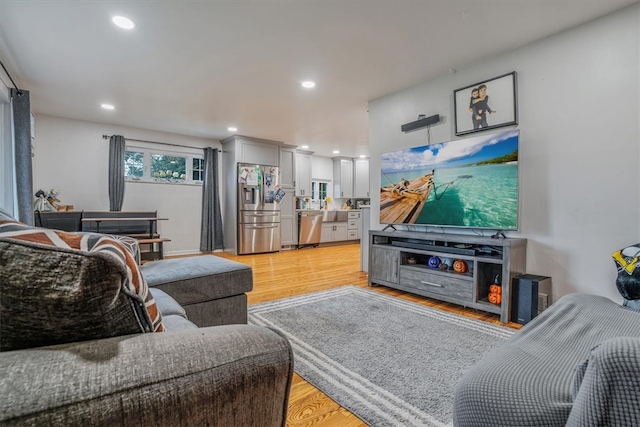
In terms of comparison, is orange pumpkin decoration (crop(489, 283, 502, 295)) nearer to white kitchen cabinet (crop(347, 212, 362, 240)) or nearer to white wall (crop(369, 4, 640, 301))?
white wall (crop(369, 4, 640, 301))

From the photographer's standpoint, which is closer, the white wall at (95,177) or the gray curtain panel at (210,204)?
the white wall at (95,177)

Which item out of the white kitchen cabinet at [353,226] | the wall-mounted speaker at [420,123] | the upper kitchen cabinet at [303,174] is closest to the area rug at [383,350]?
the wall-mounted speaker at [420,123]

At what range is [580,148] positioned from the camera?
234 cm

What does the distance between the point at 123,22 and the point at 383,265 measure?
10.3 feet

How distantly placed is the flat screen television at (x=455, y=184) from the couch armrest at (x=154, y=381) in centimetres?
258

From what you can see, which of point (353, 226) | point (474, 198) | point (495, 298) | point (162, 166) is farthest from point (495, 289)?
point (162, 166)

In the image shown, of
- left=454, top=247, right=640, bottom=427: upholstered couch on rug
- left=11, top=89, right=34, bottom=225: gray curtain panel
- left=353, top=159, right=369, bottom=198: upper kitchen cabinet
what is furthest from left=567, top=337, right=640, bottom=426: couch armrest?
left=353, top=159, right=369, bottom=198: upper kitchen cabinet

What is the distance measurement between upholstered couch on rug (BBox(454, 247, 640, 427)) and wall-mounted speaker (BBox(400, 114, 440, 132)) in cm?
221

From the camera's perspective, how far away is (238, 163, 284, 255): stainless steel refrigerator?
5906 mm

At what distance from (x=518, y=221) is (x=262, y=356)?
9.02 ft

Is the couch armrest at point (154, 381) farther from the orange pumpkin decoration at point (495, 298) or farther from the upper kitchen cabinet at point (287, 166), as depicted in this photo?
the upper kitchen cabinet at point (287, 166)

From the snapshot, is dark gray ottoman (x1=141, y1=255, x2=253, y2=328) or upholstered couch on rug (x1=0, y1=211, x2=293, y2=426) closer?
upholstered couch on rug (x1=0, y1=211, x2=293, y2=426)

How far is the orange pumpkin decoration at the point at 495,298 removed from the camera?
2537 millimetres

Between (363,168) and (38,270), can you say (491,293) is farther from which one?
(363,168)
